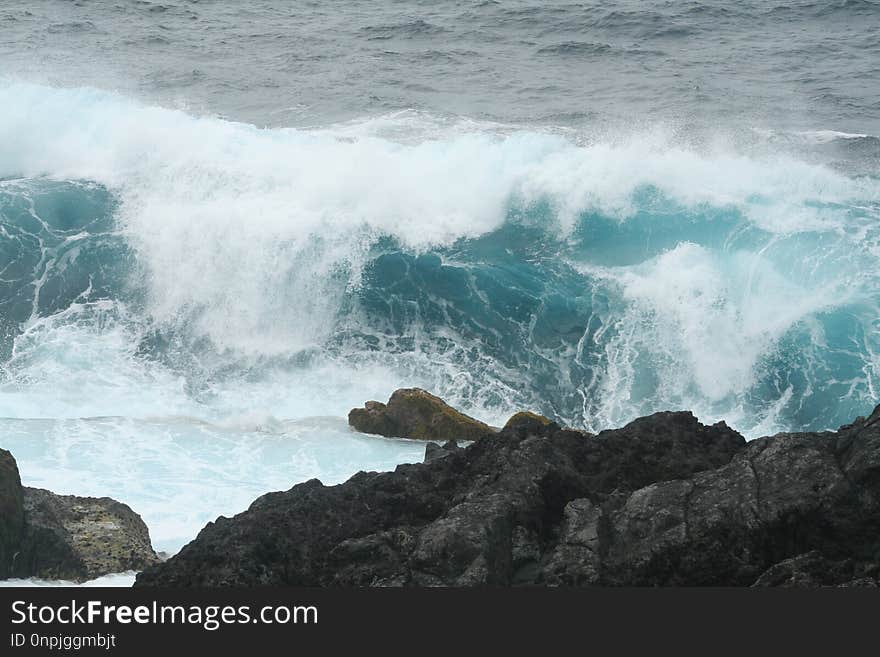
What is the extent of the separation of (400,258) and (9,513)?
11790 mm

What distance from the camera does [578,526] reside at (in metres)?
8.72

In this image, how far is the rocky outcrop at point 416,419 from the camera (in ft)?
52.5

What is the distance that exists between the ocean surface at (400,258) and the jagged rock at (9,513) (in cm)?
225

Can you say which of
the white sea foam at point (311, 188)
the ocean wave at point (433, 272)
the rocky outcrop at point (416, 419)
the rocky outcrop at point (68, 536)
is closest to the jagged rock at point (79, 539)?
the rocky outcrop at point (68, 536)

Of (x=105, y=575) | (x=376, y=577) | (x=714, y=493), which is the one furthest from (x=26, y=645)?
(x=714, y=493)

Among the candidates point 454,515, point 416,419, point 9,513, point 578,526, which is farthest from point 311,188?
point 578,526

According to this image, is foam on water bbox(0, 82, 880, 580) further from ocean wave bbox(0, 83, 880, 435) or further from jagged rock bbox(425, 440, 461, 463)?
jagged rock bbox(425, 440, 461, 463)

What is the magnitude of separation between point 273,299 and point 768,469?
13.4 meters

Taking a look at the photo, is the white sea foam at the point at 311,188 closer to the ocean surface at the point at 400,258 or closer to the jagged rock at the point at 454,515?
the ocean surface at the point at 400,258

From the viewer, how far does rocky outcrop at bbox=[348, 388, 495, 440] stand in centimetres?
1599

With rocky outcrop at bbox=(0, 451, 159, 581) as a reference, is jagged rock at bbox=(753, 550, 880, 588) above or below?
above

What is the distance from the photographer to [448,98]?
2919cm

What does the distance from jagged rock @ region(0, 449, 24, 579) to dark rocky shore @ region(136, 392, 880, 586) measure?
2301 mm

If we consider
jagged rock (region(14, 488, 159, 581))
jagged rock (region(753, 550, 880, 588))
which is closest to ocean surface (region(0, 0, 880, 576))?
jagged rock (region(14, 488, 159, 581))
